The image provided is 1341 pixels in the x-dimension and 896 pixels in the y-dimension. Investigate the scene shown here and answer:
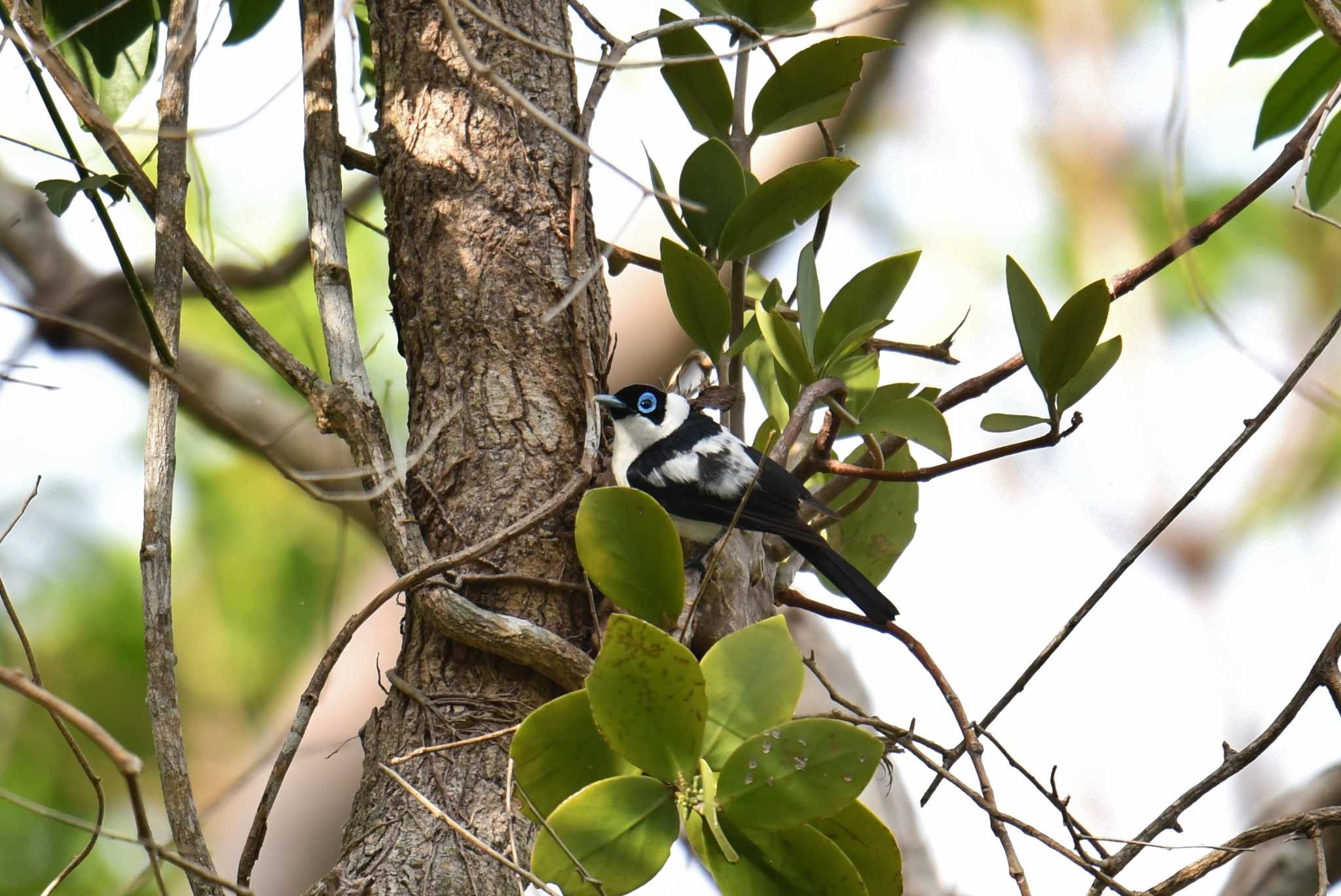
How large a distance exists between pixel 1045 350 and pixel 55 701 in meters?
1.33

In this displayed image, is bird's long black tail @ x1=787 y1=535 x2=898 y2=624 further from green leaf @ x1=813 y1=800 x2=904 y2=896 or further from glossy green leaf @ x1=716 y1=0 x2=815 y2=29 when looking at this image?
glossy green leaf @ x1=716 y1=0 x2=815 y2=29

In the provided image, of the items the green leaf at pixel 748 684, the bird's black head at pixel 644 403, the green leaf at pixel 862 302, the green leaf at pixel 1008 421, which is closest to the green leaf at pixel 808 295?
the green leaf at pixel 862 302

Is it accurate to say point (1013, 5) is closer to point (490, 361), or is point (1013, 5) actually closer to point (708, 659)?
point (490, 361)

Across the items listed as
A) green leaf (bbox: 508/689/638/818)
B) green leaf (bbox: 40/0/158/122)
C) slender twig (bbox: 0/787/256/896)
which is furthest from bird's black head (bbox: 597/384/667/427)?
slender twig (bbox: 0/787/256/896)

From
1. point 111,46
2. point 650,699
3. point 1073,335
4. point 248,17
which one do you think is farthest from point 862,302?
point 111,46

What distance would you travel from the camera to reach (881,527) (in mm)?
2238

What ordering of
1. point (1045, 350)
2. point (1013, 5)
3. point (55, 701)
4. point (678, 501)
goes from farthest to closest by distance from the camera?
point (1013, 5)
point (678, 501)
point (1045, 350)
point (55, 701)

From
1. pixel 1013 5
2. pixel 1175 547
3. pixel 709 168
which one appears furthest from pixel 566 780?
pixel 1013 5

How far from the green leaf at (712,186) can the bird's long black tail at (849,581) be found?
644mm

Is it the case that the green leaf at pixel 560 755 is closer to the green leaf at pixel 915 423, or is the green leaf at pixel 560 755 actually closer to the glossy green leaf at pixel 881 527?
the green leaf at pixel 915 423

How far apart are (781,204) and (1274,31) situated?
1.13m

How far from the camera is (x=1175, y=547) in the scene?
6.41 metres

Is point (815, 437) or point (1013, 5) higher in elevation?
point (1013, 5)

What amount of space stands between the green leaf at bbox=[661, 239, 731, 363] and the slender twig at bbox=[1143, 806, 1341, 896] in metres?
1.05
